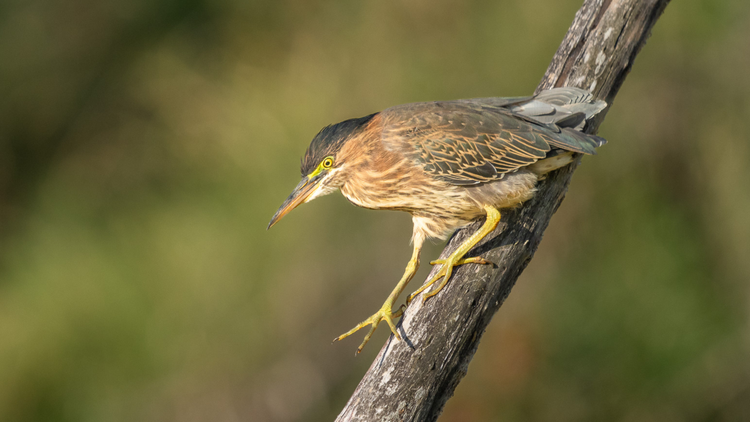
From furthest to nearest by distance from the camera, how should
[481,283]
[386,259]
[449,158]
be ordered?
1. [386,259]
2. [449,158]
3. [481,283]

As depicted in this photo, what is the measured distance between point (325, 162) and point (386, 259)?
1.74 m

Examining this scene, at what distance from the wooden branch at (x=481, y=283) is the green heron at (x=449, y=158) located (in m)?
0.08

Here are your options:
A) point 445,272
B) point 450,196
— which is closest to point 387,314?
point 445,272

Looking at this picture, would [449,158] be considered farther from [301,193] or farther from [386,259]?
[386,259]

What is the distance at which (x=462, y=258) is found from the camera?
2.39 meters

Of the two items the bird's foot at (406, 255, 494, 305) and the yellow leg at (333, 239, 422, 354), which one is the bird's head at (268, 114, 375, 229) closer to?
the yellow leg at (333, 239, 422, 354)

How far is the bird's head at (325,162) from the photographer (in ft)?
8.39

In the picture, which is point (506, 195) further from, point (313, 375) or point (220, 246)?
point (220, 246)

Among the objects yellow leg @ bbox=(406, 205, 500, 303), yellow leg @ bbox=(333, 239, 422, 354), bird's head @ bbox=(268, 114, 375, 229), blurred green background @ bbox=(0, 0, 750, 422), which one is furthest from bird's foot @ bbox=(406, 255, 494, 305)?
blurred green background @ bbox=(0, 0, 750, 422)

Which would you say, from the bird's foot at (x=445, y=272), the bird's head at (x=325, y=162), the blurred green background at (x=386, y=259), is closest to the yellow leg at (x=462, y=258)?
the bird's foot at (x=445, y=272)

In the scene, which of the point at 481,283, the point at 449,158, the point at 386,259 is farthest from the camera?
the point at 386,259

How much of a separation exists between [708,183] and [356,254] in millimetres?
2557

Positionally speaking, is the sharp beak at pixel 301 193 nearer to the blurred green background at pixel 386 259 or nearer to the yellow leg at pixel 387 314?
the yellow leg at pixel 387 314

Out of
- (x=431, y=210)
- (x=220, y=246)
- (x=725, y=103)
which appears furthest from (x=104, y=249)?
(x=725, y=103)
